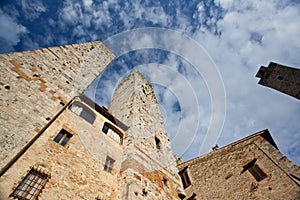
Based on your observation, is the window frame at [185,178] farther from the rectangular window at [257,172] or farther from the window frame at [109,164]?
the window frame at [109,164]

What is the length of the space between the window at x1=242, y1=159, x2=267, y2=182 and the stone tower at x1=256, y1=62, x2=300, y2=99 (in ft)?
23.3

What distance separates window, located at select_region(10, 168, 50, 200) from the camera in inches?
158

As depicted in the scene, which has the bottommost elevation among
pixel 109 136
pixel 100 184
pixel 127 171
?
pixel 100 184

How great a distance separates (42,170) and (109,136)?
3.86 meters

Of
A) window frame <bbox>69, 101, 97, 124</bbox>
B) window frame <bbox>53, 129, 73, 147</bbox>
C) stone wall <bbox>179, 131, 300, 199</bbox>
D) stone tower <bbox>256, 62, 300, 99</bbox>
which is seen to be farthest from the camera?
stone tower <bbox>256, 62, 300, 99</bbox>

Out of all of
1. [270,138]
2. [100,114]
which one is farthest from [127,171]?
[270,138]

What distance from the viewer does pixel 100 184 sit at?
6012 millimetres

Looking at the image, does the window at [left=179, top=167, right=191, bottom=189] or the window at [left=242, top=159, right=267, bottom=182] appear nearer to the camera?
the window at [left=242, top=159, right=267, bottom=182]

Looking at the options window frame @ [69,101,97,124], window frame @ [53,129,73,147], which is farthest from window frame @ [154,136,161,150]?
window frame @ [53,129,73,147]

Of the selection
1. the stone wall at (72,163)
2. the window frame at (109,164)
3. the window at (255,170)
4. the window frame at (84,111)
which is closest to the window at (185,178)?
the window at (255,170)

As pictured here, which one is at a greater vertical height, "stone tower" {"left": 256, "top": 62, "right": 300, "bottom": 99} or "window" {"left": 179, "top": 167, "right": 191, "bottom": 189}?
"stone tower" {"left": 256, "top": 62, "right": 300, "bottom": 99}

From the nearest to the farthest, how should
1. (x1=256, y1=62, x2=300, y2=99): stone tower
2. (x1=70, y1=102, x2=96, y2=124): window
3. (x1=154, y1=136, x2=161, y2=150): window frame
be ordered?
(x1=70, y1=102, x2=96, y2=124): window
(x1=154, y1=136, x2=161, y2=150): window frame
(x1=256, y1=62, x2=300, y2=99): stone tower

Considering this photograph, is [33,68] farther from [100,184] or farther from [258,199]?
[258,199]

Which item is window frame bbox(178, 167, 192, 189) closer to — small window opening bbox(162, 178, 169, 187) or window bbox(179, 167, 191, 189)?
window bbox(179, 167, 191, 189)
